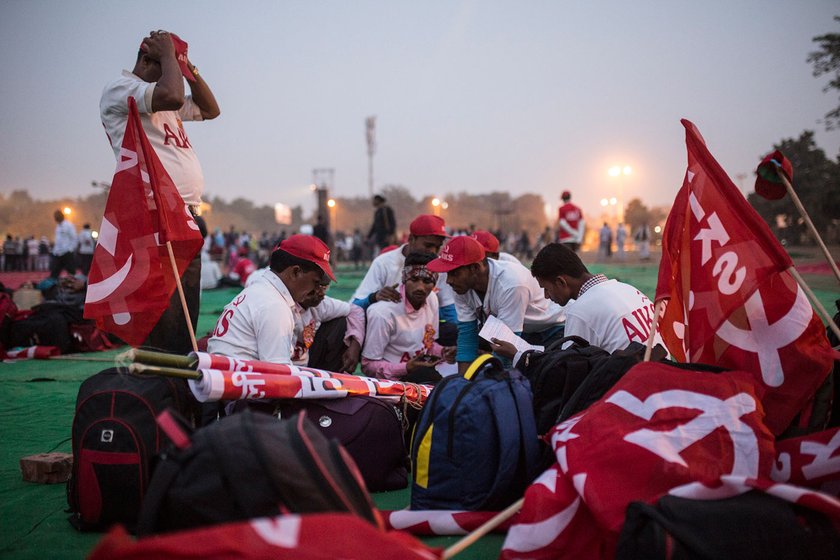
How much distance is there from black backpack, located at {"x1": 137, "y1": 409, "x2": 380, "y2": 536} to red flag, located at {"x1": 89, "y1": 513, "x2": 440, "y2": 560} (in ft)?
0.47

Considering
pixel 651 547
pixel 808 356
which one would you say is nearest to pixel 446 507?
pixel 651 547

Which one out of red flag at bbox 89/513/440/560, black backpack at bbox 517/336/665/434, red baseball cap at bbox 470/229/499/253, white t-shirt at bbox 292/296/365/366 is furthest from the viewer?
Answer: red baseball cap at bbox 470/229/499/253

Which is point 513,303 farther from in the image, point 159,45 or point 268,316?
point 159,45

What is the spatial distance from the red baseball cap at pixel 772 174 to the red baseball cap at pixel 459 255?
1.89 m

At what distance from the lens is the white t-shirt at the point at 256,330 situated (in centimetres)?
307

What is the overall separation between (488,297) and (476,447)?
7.62 ft

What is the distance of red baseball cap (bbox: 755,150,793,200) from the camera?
2805 mm

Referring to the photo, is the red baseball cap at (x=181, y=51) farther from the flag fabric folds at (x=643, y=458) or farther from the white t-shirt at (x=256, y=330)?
the flag fabric folds at (x=643, y=458)

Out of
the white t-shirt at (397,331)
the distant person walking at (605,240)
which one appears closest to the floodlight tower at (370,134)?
the distant person walking at (605,240)

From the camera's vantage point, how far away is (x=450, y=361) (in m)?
5.03

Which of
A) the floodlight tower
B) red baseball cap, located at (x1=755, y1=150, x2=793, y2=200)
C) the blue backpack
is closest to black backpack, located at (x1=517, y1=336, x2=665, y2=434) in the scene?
the blue backpack

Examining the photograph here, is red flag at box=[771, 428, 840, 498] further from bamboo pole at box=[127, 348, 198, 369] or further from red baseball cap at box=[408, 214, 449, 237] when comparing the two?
red baseball cap at box=[408, 214, 449, 237]

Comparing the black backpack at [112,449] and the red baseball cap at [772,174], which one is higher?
the red baseball cap at [772,174]

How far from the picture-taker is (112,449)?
8.12 feet
